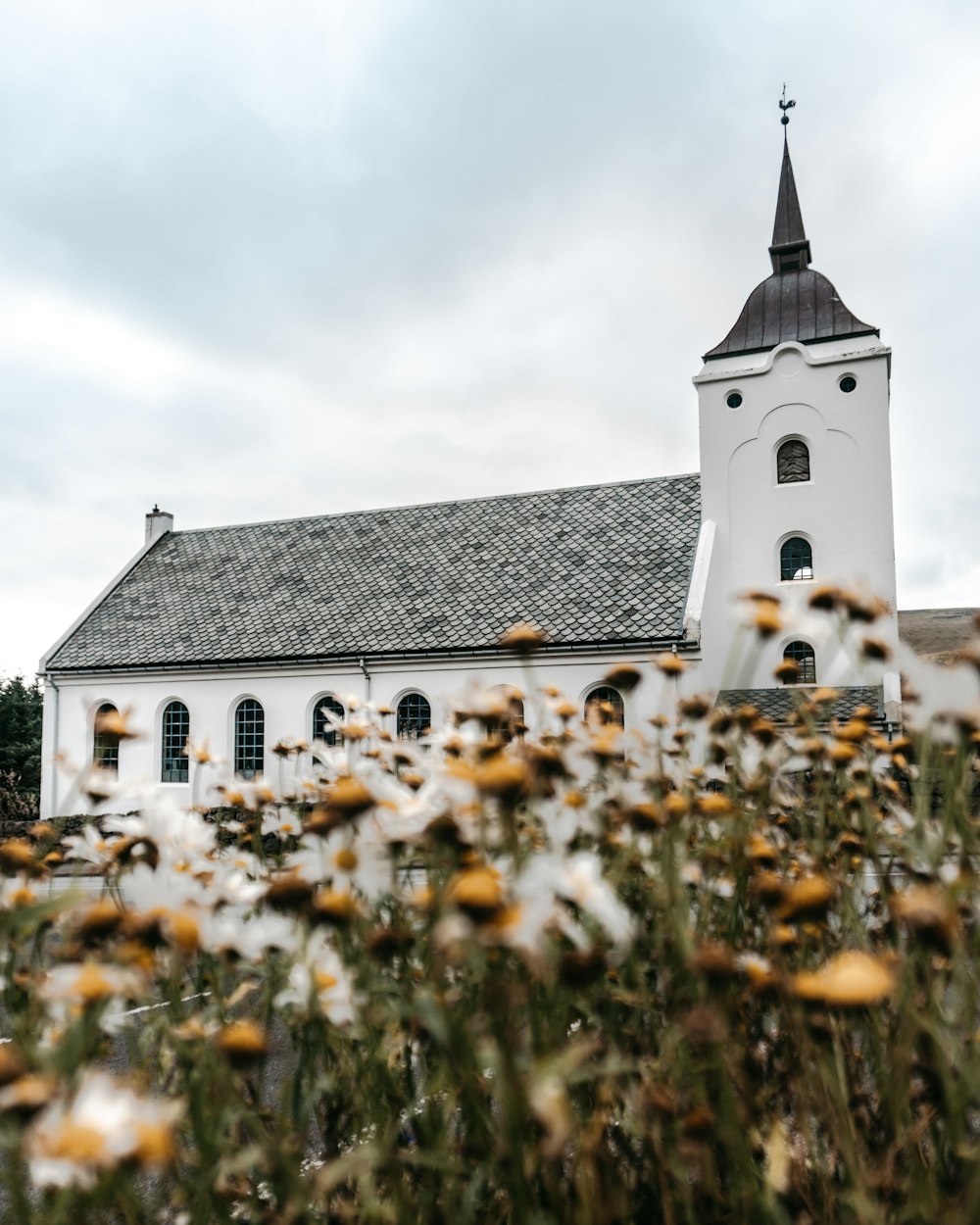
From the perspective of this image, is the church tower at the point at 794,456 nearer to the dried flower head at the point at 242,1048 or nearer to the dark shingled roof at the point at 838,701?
the dark shingled roof at the point at 838,701

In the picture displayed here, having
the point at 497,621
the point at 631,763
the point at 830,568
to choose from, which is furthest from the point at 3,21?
the point at 830,568

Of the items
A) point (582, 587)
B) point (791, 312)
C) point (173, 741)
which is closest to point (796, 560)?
point (582, 587)

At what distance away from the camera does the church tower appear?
719 inches

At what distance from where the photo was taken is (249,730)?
2025 cm

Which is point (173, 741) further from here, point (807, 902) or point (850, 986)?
point (850, 986)

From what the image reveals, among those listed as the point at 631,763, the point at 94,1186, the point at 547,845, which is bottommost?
the point at 94,1186

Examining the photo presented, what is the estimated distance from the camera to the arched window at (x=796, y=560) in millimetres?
18781

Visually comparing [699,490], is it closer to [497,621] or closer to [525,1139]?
[497,621]

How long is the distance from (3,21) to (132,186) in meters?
6.85

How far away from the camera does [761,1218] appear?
1504 mm

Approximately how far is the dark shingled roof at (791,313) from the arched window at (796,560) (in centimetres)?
449

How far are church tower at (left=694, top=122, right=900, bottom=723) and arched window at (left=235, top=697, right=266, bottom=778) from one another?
33.2 ft

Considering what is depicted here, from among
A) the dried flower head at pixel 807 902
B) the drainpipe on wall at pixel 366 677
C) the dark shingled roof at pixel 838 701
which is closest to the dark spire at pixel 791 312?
the dark shingled roof at pixel 838 701

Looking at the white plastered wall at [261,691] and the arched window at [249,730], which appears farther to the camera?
the arched window at [249,730]
